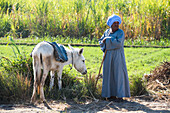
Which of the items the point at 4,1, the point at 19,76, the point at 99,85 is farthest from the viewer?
the point at 4,1

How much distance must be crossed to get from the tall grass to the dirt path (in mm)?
7637

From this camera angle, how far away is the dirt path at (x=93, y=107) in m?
5.48

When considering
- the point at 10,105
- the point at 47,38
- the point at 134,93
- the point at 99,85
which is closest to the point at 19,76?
the point at 10,105

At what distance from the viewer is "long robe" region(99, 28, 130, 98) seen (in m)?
6.16

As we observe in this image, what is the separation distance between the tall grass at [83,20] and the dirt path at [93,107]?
25.1ft

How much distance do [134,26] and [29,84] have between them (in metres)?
8.53

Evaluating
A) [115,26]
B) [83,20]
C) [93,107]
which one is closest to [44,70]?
[93,107]

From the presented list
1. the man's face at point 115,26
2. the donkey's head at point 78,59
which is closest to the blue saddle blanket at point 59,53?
the donkey's head at point 78,59

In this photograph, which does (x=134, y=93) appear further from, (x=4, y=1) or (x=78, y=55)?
(x=4, y=1)

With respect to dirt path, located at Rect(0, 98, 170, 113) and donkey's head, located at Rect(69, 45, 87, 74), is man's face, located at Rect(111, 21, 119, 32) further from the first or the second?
dirt path, located at Rect(0, 98, 170, 113)

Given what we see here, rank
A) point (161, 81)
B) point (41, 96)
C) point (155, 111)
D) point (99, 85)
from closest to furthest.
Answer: point (155, 111) → point (41, 96) → point (99, 85) → point (161, 81)

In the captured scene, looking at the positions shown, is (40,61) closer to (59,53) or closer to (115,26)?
(59,53)

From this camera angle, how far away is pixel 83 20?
14.2 metres

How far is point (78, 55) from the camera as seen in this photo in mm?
6977
